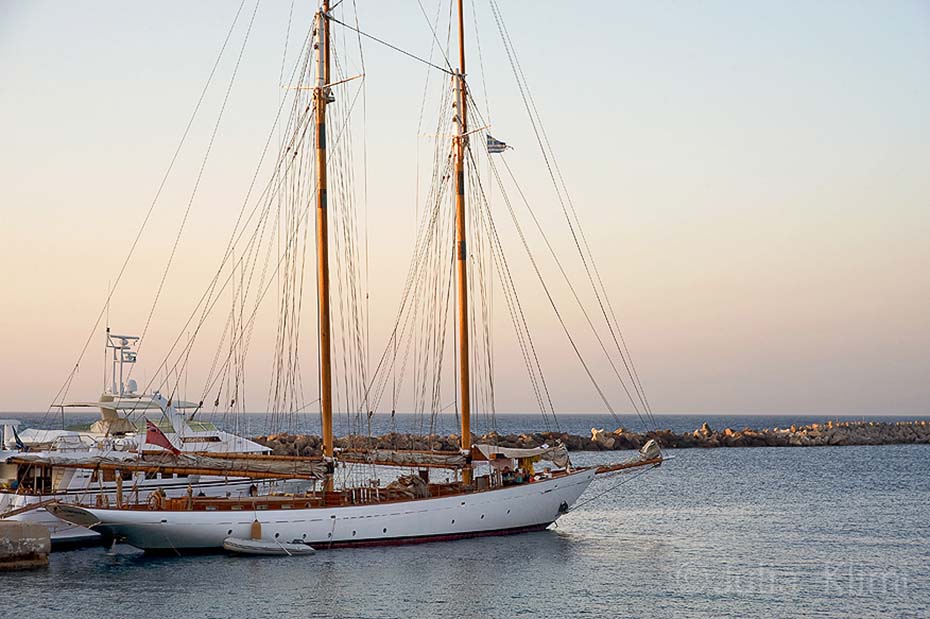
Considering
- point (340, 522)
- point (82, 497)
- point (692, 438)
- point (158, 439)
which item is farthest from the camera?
point (692, 438)

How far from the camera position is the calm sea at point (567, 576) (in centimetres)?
3144

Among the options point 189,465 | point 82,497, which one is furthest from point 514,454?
point 82,497

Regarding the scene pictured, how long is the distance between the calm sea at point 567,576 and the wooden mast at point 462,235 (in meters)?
6.25

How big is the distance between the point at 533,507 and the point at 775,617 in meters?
16.1

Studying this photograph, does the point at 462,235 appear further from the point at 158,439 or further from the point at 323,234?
the point at 158,439

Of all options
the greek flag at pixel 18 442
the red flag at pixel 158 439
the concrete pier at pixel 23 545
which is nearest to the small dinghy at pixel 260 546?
the red flag at pixel 158 439

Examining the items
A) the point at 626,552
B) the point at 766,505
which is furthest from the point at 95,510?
the point at 766,505

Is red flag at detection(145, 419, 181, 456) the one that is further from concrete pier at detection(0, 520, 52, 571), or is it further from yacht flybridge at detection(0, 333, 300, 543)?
concrete pier at detection(0, 520, 52, 571)

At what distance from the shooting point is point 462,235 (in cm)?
4838

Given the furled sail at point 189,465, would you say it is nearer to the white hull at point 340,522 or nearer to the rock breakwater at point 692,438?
the white hull at point 340,522

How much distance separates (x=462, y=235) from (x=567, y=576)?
1739 cm

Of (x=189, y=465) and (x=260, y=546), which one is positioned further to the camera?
(x=189, y=465)

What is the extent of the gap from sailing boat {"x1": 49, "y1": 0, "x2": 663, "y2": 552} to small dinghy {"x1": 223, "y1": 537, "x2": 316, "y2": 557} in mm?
186

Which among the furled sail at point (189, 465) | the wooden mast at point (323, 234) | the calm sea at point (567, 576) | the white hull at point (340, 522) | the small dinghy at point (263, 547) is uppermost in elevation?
the wooden mast at point (323, 234)
